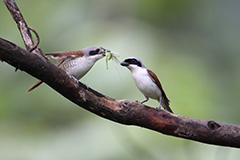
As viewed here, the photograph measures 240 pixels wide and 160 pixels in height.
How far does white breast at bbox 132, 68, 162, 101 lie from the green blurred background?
0.50 meters

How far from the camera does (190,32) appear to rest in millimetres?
4621

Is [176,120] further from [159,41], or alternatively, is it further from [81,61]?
[159,41]

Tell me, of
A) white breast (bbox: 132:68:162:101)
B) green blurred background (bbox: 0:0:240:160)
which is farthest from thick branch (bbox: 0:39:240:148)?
green blurred background (bbox: 0:0:240:160)

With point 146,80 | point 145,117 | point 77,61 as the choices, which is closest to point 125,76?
point 146,80

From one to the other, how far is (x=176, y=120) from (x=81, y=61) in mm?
782

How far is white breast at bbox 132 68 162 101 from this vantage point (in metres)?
2.67

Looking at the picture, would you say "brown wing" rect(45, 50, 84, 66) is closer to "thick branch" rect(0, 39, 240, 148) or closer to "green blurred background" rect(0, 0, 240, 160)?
"thick branch" rect(0, 39, 240, 148)

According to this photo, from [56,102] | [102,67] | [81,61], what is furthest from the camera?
[56,102]

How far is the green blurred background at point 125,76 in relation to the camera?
132 inches

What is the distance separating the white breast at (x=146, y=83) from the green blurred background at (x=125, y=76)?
1.65ft

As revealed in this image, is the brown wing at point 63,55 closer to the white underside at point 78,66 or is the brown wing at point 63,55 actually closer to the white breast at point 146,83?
the white underside at point 78,66

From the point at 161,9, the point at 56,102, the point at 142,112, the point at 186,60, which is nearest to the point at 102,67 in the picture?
the point at 56,102

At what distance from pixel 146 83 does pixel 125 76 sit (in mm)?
1102

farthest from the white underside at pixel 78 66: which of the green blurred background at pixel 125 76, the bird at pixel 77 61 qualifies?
the green blurred background at pixel 125 76
